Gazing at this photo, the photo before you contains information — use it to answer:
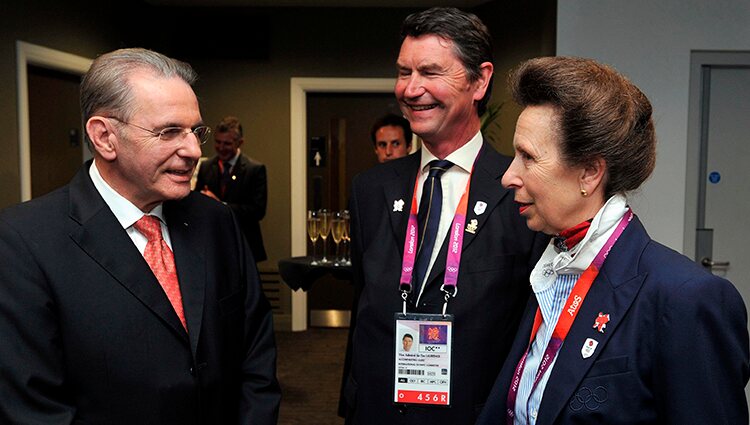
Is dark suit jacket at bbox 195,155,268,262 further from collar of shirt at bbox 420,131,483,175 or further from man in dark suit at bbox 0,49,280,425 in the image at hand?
man in dark suit at bbox 0,49,280,425

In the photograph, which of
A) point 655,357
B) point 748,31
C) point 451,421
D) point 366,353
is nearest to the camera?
point 655,357

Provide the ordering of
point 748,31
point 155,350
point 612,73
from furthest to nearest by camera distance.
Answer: point 748,31 < point 155,350 < point 612,73

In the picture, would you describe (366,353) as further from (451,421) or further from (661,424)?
(661,424)

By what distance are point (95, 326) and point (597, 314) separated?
1.01 meters

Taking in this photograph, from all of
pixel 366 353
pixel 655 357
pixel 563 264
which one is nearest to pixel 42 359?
pixel 366 353

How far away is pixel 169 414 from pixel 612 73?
1.15 metres

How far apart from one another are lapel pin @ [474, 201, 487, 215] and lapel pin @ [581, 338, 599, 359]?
0.53 meters

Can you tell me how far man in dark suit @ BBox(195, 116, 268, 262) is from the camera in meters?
5.19

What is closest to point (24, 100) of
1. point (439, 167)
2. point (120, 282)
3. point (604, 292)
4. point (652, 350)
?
point (120, 282)

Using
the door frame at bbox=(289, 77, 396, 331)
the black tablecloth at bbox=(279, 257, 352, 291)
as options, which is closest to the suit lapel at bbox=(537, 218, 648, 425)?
the black tablecloth at bbox=(279, 257, 352, 291)

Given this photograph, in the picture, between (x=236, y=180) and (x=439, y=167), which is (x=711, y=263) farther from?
(x=236, y=180)

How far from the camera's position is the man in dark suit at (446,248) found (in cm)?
159

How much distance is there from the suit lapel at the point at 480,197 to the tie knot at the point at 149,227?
67cm

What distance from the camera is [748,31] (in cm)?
326
